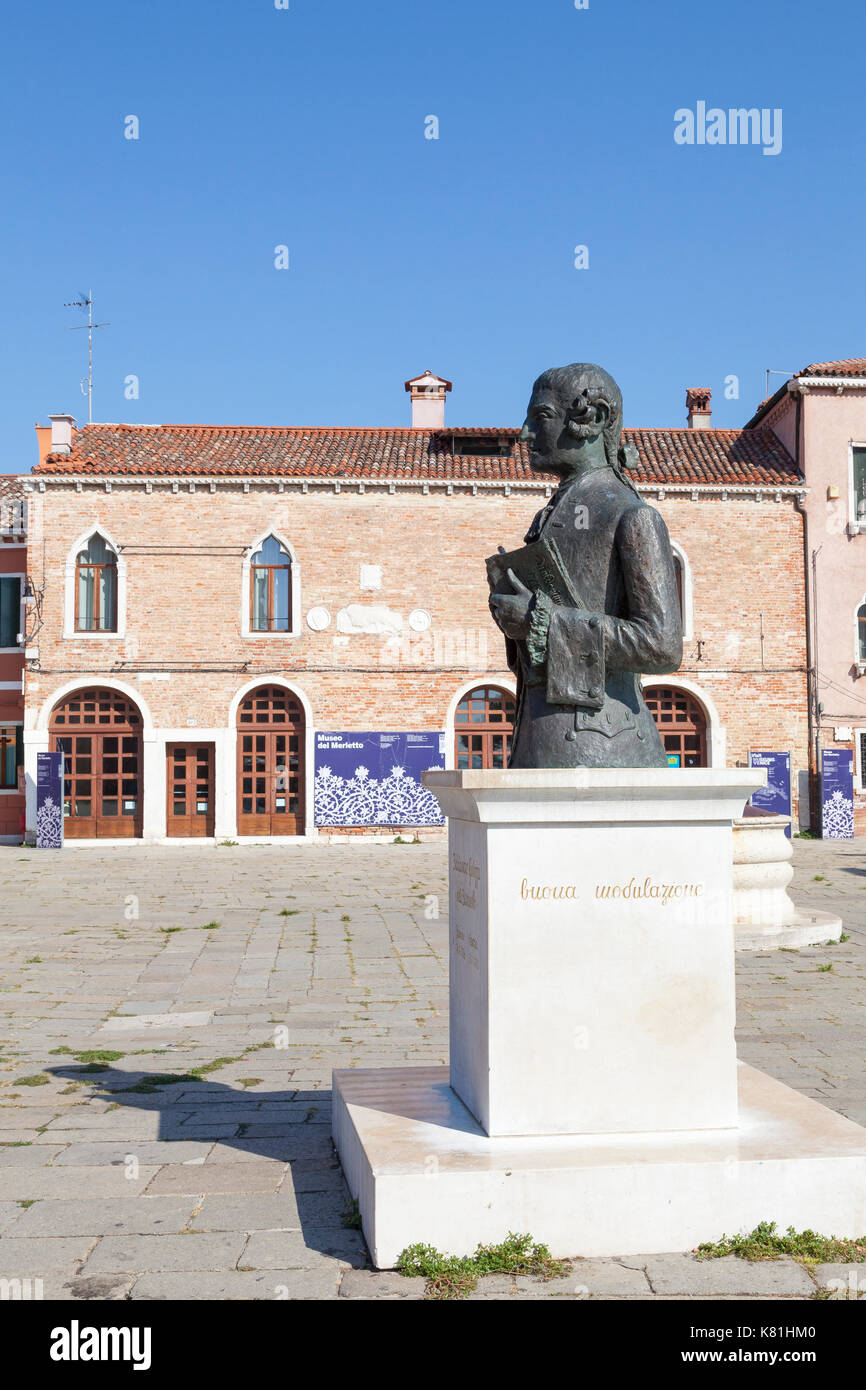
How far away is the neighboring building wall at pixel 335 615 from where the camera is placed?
24219 mm

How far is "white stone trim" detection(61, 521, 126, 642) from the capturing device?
79.5 ft

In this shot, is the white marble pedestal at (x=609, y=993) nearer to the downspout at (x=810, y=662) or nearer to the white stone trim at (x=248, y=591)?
the white stone trim at (x=248, y=591)

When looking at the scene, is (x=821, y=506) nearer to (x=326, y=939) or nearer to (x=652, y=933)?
(x=326, y=939)

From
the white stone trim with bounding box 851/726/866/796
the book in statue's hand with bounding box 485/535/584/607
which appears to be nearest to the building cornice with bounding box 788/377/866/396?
the white stone trim with bounding box 851/726/866/796

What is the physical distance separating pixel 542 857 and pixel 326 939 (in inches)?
295

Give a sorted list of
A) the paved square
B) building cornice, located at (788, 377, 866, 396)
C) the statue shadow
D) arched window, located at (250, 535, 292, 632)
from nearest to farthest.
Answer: the paved square
the statue shadow
arched window, located at (250, 535, 292, 632)
building cornice, located at (788, 377, 866, 396)

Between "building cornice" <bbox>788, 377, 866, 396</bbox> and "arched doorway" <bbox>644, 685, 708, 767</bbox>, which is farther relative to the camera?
"building cornice" <bbox>788, 377, 866, 396</bbox>

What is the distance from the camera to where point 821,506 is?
83.6 ft

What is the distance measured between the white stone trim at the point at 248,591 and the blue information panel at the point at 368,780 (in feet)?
7.51

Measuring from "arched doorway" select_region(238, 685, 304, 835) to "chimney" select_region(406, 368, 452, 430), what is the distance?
26.4ft

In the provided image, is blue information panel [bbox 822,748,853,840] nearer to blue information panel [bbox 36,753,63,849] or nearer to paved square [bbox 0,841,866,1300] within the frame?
paved square [bbox 0,841,866,1300]

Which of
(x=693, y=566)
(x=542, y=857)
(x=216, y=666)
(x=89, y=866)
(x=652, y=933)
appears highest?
(x=693, y=566)

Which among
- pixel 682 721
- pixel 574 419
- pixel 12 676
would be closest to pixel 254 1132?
pixel 574 419

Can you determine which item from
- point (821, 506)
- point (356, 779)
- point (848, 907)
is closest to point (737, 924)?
point (848, 907)
